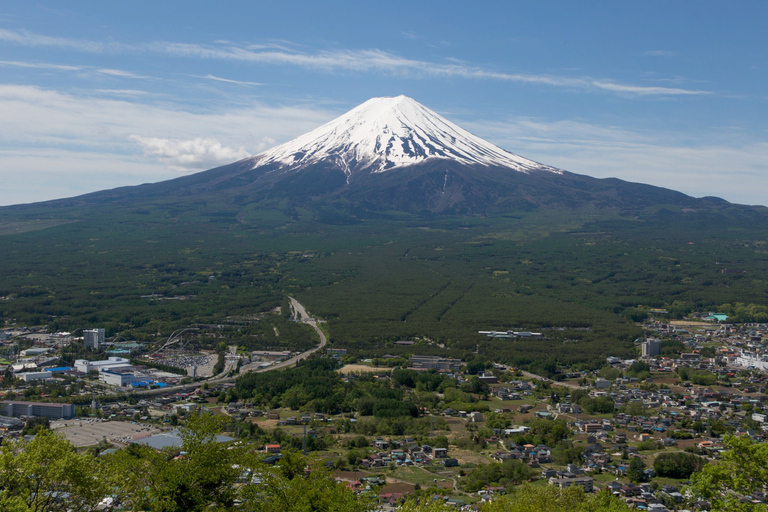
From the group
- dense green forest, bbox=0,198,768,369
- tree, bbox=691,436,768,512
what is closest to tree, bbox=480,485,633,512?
tree, bbox=691,436,768,512

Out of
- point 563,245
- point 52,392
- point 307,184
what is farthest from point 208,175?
point 52,392

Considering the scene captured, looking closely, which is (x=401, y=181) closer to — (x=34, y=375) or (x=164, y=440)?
(x=34, y=375)

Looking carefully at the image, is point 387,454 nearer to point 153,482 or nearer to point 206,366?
point 153,482

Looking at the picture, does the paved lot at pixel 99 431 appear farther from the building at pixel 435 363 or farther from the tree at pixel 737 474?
the tree at pixel 737 474

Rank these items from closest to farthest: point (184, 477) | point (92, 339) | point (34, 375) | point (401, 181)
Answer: point (184, 477), point (34, 375), point (92, 339), point (401, 181)

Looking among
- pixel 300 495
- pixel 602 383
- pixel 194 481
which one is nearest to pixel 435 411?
pixel 602 383

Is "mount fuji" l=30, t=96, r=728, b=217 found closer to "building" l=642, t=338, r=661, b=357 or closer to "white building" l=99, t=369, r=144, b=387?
"building" l=642, t=338, r=661, b=357

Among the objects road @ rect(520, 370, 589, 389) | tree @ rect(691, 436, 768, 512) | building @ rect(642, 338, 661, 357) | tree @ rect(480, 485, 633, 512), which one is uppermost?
tree @ rect(691, 436, 768, 512)
